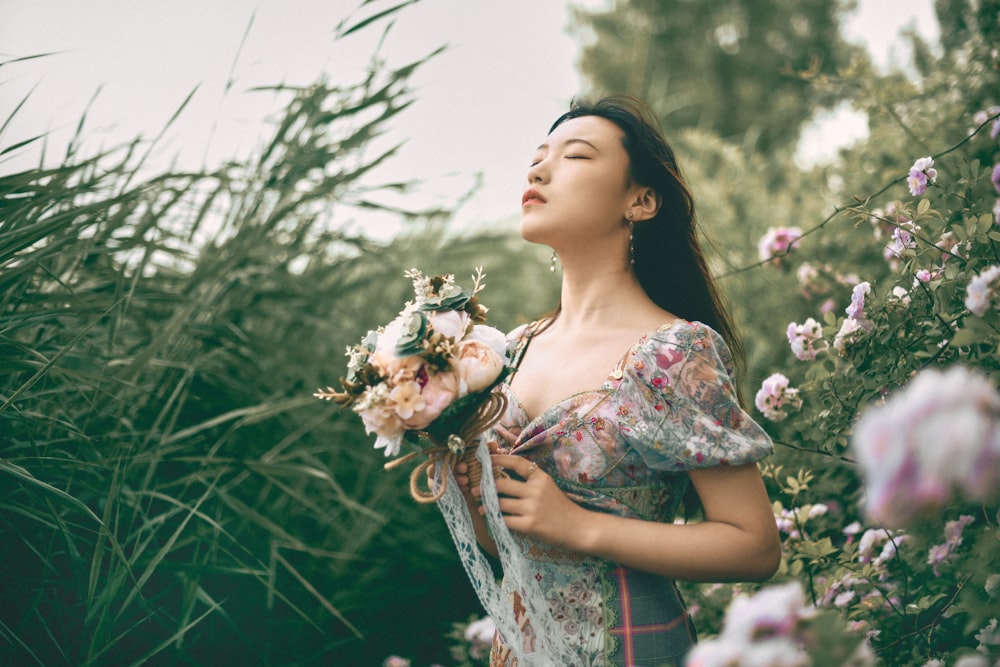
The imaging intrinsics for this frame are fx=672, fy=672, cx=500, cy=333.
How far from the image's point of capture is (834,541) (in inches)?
86.4

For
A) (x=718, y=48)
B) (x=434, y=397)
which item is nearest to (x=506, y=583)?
(x=434, y=397)

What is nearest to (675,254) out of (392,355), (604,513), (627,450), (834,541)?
(627,450)

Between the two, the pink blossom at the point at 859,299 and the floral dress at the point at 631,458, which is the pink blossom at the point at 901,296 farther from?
the floral dress at the point at 631,458

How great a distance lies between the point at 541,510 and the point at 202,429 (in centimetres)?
116

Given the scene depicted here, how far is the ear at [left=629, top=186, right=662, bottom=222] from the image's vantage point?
4.98ft

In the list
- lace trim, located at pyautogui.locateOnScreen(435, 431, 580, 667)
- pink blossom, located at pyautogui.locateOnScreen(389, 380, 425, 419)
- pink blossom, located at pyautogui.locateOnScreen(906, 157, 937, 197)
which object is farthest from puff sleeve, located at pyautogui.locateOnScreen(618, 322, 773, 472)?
pink blossom, located at pyautogui.locateOnScreen(906, 157, 937, 197)

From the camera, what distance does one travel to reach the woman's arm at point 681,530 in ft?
3.92

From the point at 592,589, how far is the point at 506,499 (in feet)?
0.86

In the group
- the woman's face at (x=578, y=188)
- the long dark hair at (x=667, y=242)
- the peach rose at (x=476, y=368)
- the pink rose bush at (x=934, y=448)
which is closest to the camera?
the pink rose bush at (x=934, y=448)

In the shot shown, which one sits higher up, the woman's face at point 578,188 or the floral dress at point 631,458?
the woman's face at point 578,188

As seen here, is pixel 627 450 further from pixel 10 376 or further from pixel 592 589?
A: pixel 10 376

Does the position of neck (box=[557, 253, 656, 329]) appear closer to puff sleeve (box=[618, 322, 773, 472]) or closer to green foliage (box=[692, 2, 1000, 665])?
puff sleeve (box=[618, 322, 773, 472])

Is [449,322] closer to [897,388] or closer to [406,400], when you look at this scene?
[406,400]

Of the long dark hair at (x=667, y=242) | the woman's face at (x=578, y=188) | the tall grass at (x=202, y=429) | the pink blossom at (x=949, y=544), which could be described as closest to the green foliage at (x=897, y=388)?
the pink blossom at (x=949, y=544)
